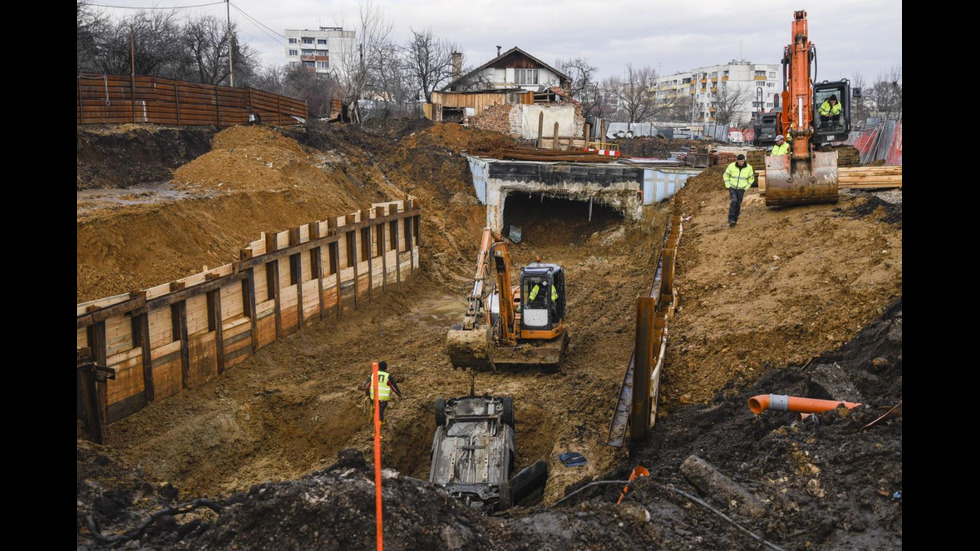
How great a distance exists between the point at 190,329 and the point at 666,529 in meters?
8.52

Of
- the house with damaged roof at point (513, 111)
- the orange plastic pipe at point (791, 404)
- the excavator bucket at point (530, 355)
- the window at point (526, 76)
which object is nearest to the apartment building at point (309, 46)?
the window at point (526, 76)

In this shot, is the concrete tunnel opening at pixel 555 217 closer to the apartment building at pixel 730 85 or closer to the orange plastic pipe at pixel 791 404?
the orange plastic pipe at pixel 791 404

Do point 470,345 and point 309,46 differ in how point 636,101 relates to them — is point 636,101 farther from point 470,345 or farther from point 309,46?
point 470,345

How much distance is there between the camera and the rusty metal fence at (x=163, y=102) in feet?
67.9

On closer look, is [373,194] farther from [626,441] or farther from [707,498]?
[707,498]

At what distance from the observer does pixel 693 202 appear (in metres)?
23.3

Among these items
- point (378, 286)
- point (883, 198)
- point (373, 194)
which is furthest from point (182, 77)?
point (883, 198)

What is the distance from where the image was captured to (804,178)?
1596 centimetres

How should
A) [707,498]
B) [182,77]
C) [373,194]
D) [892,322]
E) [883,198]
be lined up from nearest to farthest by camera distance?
1. [707,498]
2. [892,322]
3. [883,198]
4. [373,194]
5. [182,77]

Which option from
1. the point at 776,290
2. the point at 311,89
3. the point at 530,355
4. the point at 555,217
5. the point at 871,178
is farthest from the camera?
the point at 311,89

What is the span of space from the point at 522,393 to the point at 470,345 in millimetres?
1206

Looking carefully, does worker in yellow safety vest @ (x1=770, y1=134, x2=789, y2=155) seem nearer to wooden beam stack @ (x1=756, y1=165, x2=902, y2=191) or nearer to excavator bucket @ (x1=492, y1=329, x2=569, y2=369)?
wooden beam stack @ (x1=756, y1=165, x2=902, y2=191)

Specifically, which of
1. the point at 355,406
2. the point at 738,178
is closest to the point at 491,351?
the point at 355,406

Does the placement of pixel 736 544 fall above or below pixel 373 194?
below
